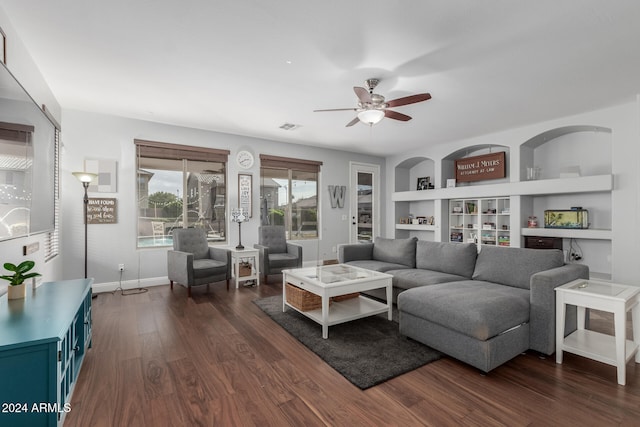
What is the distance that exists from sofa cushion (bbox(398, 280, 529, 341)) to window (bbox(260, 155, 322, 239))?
395 centimetres

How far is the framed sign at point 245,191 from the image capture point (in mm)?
5711

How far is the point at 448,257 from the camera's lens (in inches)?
149

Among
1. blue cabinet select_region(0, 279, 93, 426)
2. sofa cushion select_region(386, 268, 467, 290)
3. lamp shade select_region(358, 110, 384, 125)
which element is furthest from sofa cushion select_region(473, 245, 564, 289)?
blue cabinet select_region(0, 279, 93, 426)

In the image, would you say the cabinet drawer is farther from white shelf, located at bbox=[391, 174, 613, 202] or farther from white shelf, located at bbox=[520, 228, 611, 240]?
white shelf, located at bbox=[391, 174, 613, 202]

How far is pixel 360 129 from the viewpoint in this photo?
17.6 ft

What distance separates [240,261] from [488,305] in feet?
12.5

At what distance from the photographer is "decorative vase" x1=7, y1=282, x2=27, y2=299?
193 cm

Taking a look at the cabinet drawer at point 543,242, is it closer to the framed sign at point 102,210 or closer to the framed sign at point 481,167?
the framed sign at point 481,167

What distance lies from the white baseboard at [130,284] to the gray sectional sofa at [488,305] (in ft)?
12.4

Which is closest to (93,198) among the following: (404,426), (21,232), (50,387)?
(21,232)

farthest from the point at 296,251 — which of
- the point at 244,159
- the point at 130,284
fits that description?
the point at 130,284

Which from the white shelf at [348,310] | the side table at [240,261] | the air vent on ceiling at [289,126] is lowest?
the white shelf at [348,310]

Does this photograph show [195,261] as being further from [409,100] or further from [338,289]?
[409,100]

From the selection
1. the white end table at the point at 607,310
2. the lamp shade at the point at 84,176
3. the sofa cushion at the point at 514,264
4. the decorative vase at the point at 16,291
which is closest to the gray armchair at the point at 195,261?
the lamp shade at the point at 84,176
